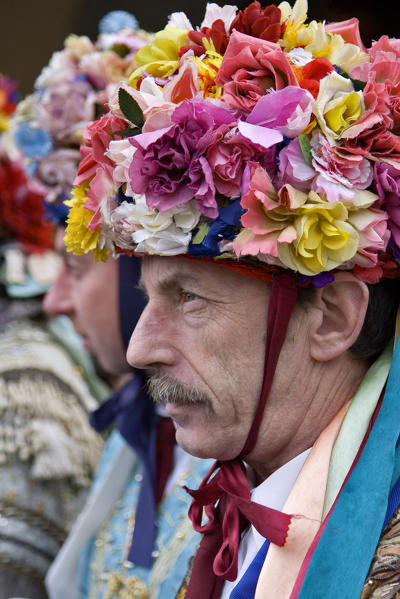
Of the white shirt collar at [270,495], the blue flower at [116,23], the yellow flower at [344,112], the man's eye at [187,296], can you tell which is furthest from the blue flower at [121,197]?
the blue flower at [116,23]

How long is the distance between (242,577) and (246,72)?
1090mm

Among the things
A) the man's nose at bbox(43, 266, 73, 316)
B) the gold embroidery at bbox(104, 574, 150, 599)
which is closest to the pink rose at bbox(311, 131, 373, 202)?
the gold embroidery at bbox(104, 574, 150, 599)

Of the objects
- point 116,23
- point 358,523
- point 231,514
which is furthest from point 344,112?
point 116,23

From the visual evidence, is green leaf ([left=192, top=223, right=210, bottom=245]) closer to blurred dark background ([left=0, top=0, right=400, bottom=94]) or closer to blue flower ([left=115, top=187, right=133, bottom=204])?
blue flower ([left=115, top=187, right=133, bottom=204])

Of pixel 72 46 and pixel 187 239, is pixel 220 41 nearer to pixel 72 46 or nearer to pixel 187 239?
pixel 187 239

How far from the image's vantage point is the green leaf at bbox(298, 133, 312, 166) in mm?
1653

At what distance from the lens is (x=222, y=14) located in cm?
186

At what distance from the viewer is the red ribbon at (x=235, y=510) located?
1.76 m

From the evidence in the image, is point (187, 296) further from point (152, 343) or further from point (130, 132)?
point (130, 132)

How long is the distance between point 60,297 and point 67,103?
0.93m

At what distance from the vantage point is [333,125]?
167cm

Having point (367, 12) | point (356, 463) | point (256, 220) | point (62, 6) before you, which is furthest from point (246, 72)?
point (62, 6)

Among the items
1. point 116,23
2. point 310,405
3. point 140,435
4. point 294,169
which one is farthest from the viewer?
point 116,23

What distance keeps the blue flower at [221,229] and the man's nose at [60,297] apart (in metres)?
1.98
